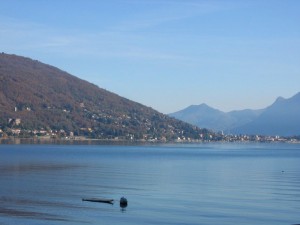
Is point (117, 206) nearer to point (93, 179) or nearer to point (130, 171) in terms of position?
point (93, 179)

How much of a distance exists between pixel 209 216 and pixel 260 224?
10.3 feet

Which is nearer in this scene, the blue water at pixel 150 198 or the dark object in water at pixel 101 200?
the blue water at pixel 150 198

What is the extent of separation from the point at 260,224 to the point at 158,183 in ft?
68.5

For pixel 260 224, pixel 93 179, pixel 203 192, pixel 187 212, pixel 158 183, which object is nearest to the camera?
pixel 260 224

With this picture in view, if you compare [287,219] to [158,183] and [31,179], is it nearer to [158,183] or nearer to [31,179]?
[158,183]

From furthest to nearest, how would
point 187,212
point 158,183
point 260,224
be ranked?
point 158,183 < point 187,212 < point 260,224

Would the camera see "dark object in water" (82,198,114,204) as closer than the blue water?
No

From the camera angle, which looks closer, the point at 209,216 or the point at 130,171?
the point at 209,216

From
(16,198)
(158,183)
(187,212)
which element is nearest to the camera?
(187,212)

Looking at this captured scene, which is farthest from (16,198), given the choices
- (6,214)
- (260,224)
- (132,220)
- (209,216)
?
(260,224)

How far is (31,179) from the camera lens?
2218 inches

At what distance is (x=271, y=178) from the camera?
201 feet

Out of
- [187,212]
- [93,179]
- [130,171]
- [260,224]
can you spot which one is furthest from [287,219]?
[130,171]

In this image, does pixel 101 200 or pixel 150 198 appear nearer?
pixel 101 200
